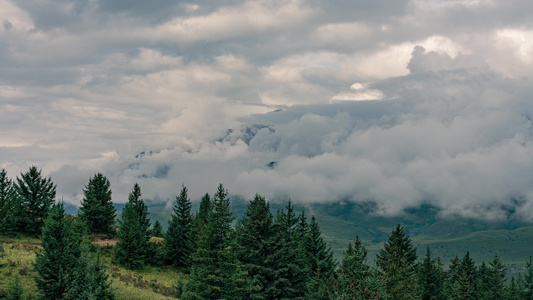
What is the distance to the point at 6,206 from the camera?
2645 inches

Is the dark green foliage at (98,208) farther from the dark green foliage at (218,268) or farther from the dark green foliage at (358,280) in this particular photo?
the dark green foliage at (358,280)

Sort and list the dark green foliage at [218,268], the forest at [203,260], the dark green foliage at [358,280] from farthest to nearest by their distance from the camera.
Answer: the dark green foliage at [218,268]
the forest at [203,260]
the dark green foliage at [358,280]

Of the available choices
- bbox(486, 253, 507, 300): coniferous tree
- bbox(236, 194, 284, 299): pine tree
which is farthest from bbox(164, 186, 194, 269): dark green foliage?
bbox(486, 253, 507, 300): coniferous tree

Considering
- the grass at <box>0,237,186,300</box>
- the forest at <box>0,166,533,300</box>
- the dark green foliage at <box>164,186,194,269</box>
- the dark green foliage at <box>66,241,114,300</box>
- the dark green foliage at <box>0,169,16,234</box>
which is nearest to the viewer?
the dark green foliage at <box>66,241,114,300</box>

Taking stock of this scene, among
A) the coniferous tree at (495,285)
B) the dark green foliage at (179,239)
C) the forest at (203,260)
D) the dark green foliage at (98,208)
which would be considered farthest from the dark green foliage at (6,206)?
the coniferous tree at (495,285)

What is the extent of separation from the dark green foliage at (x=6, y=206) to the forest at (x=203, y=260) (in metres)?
0.19

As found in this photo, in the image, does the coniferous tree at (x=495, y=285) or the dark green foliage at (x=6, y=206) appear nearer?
the dark green foliage at (x=6, y=206)

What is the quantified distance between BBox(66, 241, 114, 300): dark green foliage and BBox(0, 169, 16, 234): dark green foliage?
137 ft

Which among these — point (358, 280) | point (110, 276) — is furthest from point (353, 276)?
point (110, 276)

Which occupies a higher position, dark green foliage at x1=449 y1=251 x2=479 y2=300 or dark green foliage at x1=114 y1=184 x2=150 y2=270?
dark green foliage at x1=114 y1=184 x2=150 y2=270

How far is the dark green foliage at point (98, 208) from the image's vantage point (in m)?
78.4

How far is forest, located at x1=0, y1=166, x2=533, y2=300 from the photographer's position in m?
34.6

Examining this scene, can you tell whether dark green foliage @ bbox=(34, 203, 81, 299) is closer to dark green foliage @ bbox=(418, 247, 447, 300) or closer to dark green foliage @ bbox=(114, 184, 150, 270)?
dark green foliage @ bbox=(114, 184, 150, 270)

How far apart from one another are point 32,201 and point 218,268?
2015 inches
